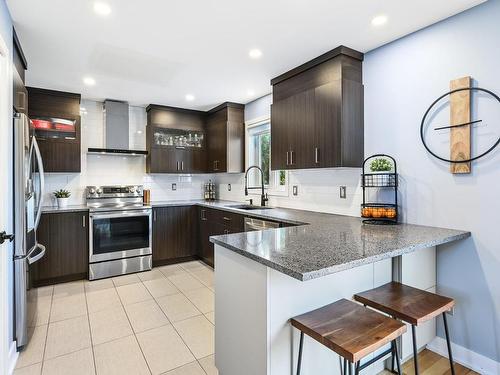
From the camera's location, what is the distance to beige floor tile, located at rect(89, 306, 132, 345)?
2.41 m

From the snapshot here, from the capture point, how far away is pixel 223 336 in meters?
1.75

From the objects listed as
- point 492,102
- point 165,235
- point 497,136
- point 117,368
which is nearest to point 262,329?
point 117,368

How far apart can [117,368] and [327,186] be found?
2454 millimetres

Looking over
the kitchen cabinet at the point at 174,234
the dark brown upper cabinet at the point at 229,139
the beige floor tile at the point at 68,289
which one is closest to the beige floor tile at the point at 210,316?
the beige floor tile at the point at 68,289

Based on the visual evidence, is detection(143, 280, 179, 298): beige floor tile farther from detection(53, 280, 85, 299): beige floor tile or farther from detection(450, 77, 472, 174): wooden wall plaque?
detection(450, 77, 472, 174): wooden wall plaque

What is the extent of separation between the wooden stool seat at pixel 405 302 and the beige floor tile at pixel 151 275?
2.92m

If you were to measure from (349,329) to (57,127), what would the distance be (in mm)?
4162

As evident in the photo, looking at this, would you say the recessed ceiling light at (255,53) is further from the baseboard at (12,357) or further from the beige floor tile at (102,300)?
the baseboard at (12,357)

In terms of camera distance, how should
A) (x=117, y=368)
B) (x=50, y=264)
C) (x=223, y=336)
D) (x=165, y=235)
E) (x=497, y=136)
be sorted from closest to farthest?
(x=223, y=336) < (x=497, y=136) < (x=117, y=368) < (x=50, y=264) < (x=165, y=235)

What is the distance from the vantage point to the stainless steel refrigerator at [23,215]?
2.09 m

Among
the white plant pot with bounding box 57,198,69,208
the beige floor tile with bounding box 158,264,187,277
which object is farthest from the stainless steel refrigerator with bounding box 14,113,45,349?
the beige floor tile with bounding box 158,264,187,277

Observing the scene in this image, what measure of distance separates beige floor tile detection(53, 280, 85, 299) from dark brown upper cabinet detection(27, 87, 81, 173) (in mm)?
1470

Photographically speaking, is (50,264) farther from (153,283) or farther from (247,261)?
(247,261)

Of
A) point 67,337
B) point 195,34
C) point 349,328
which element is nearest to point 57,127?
point 195,34
